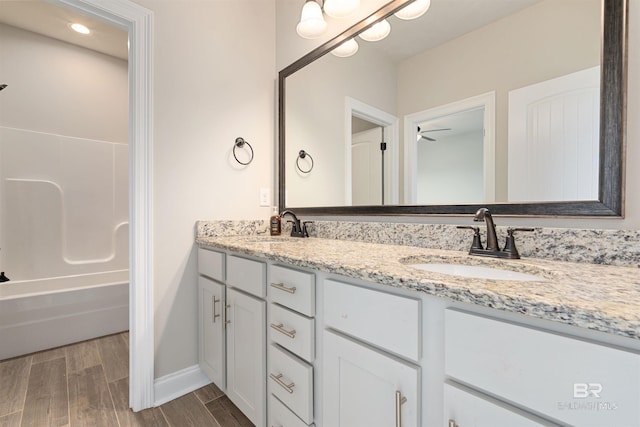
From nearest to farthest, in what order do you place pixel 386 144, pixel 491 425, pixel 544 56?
pixel 491 425, pixel 544 56, pixel 386 144

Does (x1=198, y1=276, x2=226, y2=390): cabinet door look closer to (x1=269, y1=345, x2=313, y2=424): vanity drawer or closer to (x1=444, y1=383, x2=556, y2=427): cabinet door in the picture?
(x1=269, y1=345, x2=313, y2=424): vanity drawer

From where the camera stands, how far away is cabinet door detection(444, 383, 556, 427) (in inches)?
19.8

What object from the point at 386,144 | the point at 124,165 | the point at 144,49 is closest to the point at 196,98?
the point at 144,49

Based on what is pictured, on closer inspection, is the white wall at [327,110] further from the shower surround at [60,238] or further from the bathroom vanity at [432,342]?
the shower surround at [60,238]

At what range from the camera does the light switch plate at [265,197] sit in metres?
1.98

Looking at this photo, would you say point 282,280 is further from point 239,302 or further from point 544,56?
point 544,56

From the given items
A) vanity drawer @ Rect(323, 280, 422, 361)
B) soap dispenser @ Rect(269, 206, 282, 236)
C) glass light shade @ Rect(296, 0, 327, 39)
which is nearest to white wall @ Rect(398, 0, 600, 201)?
glass light shade @ Rect(296, 0, 327, 39)

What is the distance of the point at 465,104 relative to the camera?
1.17 metres

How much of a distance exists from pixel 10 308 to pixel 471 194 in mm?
2878

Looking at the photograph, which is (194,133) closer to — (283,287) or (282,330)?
(283,287)

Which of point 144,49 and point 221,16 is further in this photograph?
point 221,16

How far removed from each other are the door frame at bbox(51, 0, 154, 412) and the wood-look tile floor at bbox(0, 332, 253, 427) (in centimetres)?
12

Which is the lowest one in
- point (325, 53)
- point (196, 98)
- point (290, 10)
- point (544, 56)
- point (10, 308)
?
point (10, 308)

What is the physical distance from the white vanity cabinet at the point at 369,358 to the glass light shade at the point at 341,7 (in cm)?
141
